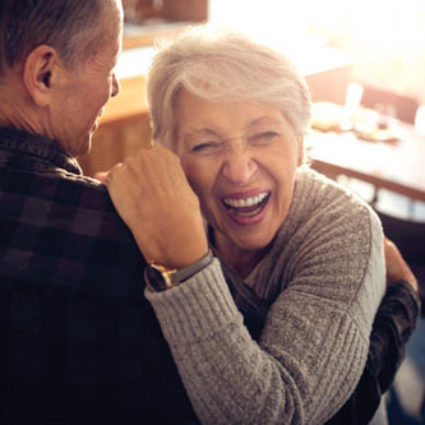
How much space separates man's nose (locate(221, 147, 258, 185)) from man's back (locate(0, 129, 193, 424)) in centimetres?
49

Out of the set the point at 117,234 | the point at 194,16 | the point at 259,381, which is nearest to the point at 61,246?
the point at 117,234

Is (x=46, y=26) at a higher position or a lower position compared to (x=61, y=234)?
higher

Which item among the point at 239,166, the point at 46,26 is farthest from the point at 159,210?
the point at 239,166

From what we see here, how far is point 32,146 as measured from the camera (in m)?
0.86

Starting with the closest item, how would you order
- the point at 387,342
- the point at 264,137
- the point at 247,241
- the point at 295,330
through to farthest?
the point at 295,330, the point at 387,342, the point at 264,137, the point at 247,241

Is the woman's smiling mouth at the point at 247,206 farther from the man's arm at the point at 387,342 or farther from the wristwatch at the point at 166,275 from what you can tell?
the wristwatch at the point at 166,275

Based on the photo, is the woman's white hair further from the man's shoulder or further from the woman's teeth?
the man's shoulder

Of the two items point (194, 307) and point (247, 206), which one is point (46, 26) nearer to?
point (194, 307)

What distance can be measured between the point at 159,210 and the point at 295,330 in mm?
375

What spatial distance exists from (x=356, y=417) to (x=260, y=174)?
24.7 inches

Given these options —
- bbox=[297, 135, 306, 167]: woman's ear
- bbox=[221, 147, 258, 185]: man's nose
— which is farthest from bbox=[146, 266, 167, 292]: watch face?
bbox=[297, 135, 306, 167]: woman's ear

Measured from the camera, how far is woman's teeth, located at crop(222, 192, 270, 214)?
1.33 meters

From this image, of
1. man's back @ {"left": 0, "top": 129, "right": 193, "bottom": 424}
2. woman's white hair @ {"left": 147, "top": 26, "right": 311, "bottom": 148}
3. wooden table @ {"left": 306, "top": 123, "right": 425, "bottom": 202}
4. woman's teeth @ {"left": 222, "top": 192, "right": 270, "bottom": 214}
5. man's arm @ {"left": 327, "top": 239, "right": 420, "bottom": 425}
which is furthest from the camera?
wooden table @ {"left": 306, "top": 123, "right": 425, "bottom": 202}

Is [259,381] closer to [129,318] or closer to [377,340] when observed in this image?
[129,318]
